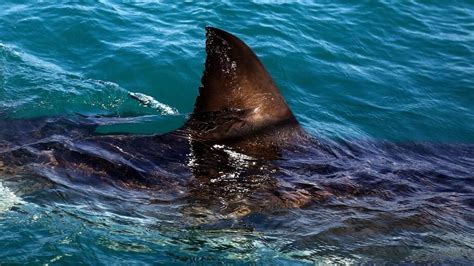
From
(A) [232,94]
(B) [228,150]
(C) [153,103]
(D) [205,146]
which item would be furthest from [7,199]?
(C) [153,103]

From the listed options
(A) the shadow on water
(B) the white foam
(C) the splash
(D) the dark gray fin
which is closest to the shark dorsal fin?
(D) the dark gray fin

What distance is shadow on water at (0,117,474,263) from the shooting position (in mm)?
5809

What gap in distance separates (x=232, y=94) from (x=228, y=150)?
0.60 metres

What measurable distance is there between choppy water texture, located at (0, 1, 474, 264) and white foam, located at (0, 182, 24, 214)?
0.04 feet

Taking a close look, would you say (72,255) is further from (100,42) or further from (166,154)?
(100,42)

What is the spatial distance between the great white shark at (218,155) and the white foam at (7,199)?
18 cm

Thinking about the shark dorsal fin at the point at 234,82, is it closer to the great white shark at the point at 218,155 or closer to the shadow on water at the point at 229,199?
the great white shark at the point at 218,155

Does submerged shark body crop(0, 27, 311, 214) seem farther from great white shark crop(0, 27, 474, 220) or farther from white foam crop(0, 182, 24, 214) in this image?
white foam crop(0, 182, 24, 214)

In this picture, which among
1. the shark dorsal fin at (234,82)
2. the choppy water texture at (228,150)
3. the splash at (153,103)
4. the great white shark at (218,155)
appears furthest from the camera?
the splash at (153,103)

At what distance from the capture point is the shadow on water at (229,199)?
581cm

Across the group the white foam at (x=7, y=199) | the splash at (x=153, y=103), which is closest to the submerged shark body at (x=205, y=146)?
the white foam at (x=7, y=199)

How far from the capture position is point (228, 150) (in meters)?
6.60

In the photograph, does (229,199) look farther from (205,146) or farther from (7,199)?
(7,199)

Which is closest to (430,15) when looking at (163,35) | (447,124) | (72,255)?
(447,124)
